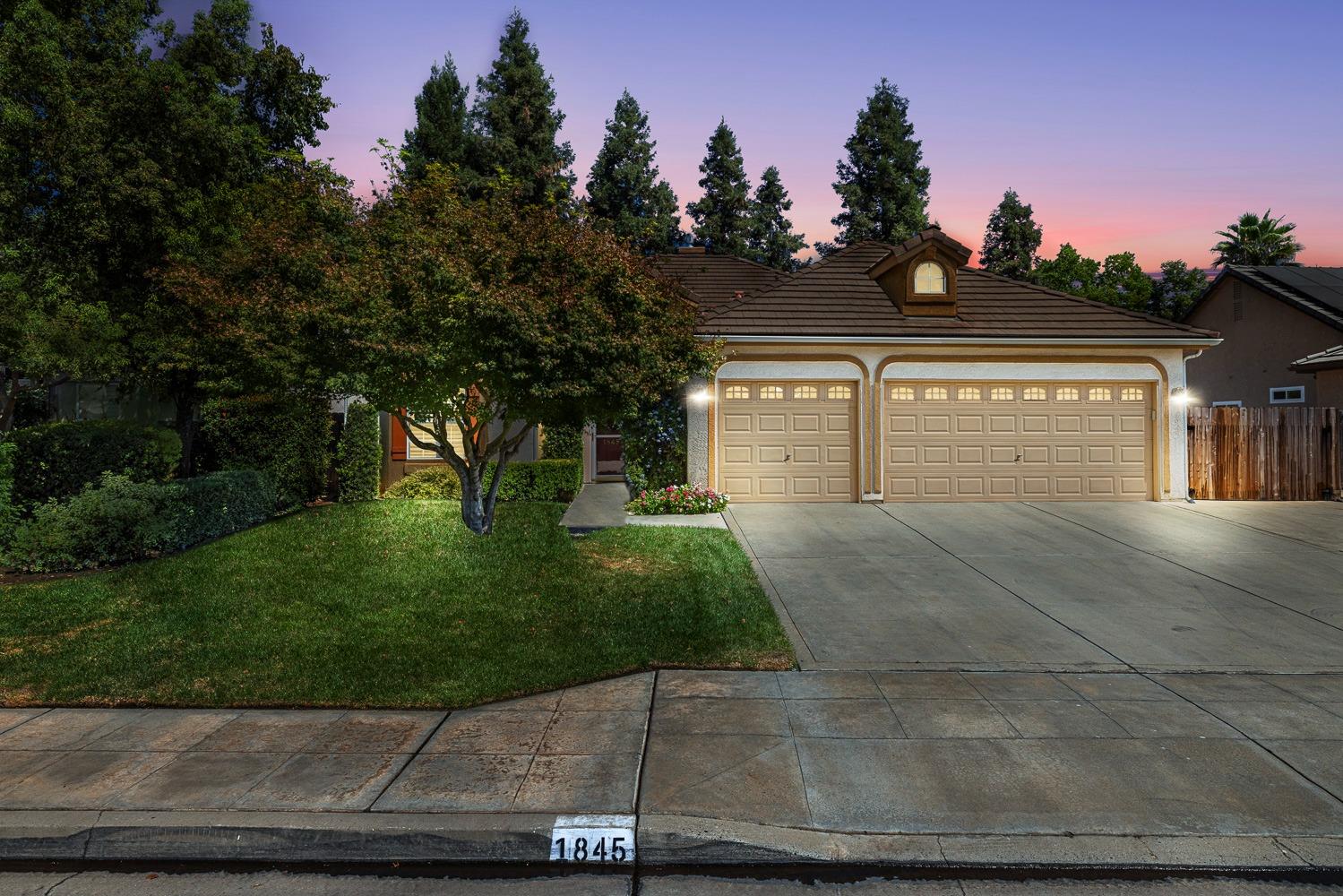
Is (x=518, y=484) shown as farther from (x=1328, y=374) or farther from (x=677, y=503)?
(x=1328, y=374)

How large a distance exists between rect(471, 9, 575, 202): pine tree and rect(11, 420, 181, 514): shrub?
87.7ft

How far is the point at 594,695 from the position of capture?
20.9ft

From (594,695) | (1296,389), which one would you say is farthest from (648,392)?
(1296,389)

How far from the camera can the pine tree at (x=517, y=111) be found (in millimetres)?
35906

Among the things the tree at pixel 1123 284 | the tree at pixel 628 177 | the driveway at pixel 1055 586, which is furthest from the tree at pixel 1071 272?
the driveway at pixel 1055 586

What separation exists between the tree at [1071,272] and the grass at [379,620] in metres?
33.7

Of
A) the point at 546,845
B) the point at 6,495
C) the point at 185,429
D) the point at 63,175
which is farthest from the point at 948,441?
the point at 63,175

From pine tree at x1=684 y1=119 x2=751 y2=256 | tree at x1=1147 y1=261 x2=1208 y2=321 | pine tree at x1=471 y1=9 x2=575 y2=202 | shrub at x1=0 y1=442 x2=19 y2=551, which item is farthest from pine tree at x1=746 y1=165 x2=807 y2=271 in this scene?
shrub at x1=0 y1=442 x2=19 y2=551

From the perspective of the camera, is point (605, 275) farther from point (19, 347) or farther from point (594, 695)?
point (19, 347)

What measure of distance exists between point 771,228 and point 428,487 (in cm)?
2871

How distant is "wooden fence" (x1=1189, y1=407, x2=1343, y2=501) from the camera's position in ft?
55.6

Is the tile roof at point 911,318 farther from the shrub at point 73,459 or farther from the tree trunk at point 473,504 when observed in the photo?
the shrub at point 73,459

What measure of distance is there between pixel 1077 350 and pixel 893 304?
3.90 metres

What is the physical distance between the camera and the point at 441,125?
36062 millimetres
